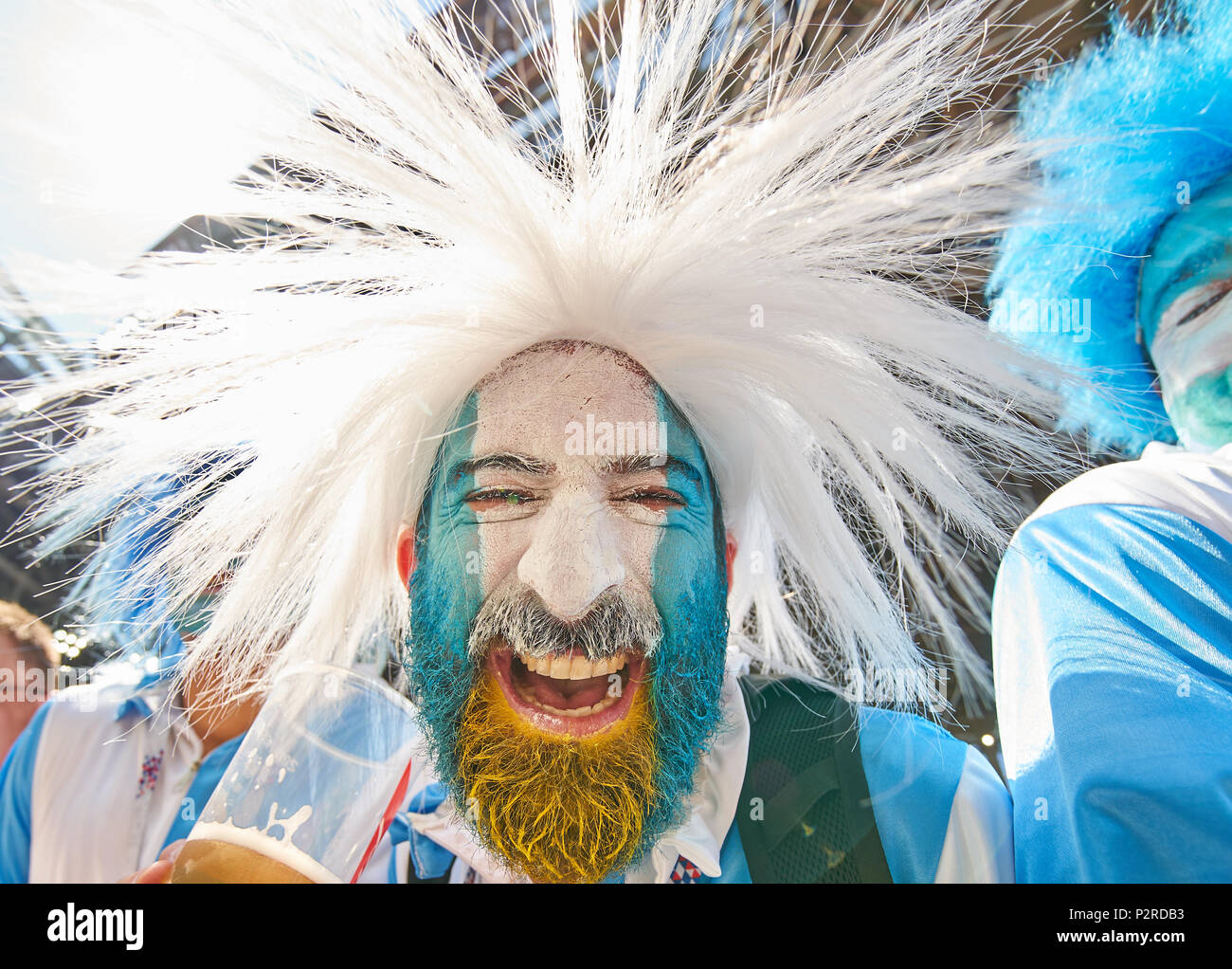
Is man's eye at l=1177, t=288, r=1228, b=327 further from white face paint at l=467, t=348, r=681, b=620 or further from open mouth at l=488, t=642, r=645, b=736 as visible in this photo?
open mouth at l=488, t=642, r=645, b=736

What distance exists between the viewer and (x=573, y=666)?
1020 millimetres

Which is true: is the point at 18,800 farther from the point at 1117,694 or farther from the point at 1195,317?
the point at 1195,317

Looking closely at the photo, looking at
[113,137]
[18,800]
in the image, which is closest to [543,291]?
[113,137]

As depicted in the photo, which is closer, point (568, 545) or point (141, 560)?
point (568, 545)

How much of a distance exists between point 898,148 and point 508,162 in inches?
22.6

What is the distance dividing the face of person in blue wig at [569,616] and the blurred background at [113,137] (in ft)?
1.42


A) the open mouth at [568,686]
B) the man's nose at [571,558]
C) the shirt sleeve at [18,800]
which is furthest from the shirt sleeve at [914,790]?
the shirt sleeve at [18,800]

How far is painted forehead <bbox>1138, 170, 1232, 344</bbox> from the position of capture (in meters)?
1.21

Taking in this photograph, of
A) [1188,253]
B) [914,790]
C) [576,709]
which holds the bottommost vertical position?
[914,790]

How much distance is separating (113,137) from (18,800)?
1.14 m

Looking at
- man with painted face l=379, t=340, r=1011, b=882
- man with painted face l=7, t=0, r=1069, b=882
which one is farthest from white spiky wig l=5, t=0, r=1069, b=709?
man with painted face l=379, t=340, r=1011, b=882

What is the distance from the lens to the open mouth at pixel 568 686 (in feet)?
3.35

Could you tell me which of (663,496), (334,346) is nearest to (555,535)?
(663,496)

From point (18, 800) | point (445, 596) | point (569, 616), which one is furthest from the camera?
point (18, 800)
